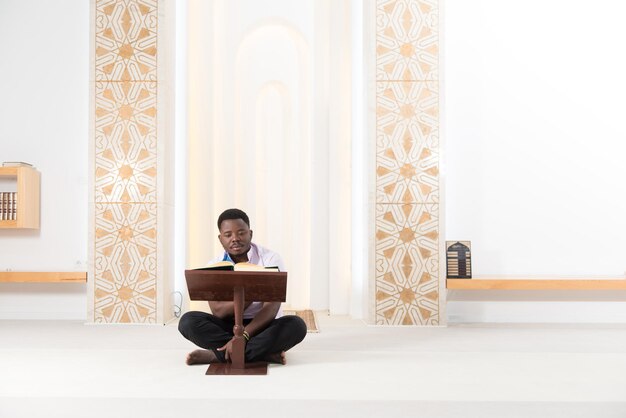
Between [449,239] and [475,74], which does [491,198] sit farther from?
[475,74]

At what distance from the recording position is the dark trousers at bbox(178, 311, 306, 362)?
3.59 metres

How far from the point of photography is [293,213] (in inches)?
319

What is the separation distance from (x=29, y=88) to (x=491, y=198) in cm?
479

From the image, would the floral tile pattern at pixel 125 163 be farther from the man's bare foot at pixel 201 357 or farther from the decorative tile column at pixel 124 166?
the man's bare foot at pixel 201 357

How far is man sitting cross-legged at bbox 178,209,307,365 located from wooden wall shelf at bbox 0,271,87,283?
2.57 m

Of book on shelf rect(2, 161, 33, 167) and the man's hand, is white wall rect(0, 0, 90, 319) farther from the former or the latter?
the man's hand

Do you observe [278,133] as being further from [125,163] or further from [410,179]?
[410,179]

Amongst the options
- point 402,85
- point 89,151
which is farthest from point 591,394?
point 89,151

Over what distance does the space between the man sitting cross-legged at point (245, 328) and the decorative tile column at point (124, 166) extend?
7.32 ft

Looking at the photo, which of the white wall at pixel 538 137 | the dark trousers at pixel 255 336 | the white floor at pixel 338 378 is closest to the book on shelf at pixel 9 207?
the white floor at pixel 338 378

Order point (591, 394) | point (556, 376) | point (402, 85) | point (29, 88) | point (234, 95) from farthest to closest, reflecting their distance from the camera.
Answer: point (234, 95) < point (29, 88) < point (402, 85) < point (556, 376) < point (591, 394)

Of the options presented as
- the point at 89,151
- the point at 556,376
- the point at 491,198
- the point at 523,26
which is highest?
the point at 523,26

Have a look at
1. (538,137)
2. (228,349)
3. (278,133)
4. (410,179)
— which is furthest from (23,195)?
(538,137)

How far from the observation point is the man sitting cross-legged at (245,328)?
11.8ft
